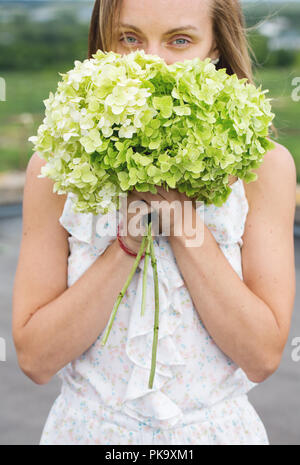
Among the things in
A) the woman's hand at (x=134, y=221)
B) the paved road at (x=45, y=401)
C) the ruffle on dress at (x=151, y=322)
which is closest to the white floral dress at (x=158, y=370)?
the ruffle on dress at (x=151, y=322)

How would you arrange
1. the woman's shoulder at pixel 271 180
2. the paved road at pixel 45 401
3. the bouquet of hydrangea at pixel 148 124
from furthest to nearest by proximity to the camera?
the paved road at pixel 45 401
the woman's shoulder at pixel 271 180
the bouquet of hydrangea at pixel 148 124

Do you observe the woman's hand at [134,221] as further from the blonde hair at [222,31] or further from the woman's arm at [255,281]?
the blonde hair at [222,31]

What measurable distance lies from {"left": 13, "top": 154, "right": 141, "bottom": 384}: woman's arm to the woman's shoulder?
17.9 inches

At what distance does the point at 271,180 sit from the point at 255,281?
318mm

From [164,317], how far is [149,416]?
0.28 m

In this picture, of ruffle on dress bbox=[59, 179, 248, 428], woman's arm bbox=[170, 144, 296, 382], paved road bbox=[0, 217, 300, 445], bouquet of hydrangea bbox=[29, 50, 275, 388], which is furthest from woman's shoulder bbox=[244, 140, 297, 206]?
paved road bbox=[0, 217, 300, 445]

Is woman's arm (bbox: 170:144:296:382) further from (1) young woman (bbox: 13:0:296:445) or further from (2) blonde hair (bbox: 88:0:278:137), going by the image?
(2) blonde hair (bbox: 88:0:278:137)

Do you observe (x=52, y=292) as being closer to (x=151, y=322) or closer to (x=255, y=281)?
(x=151, y=322)

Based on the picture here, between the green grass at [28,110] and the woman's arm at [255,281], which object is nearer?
the woman's arm at [255,281]

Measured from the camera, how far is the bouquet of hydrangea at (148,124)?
1.39 m

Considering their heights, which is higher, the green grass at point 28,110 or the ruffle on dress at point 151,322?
the green grass at point 28,110

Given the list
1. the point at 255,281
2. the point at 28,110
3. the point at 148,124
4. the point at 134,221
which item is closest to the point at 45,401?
the point at 255,281

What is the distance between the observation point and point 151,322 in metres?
1.76

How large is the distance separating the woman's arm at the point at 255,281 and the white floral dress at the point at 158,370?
0.19 ft
